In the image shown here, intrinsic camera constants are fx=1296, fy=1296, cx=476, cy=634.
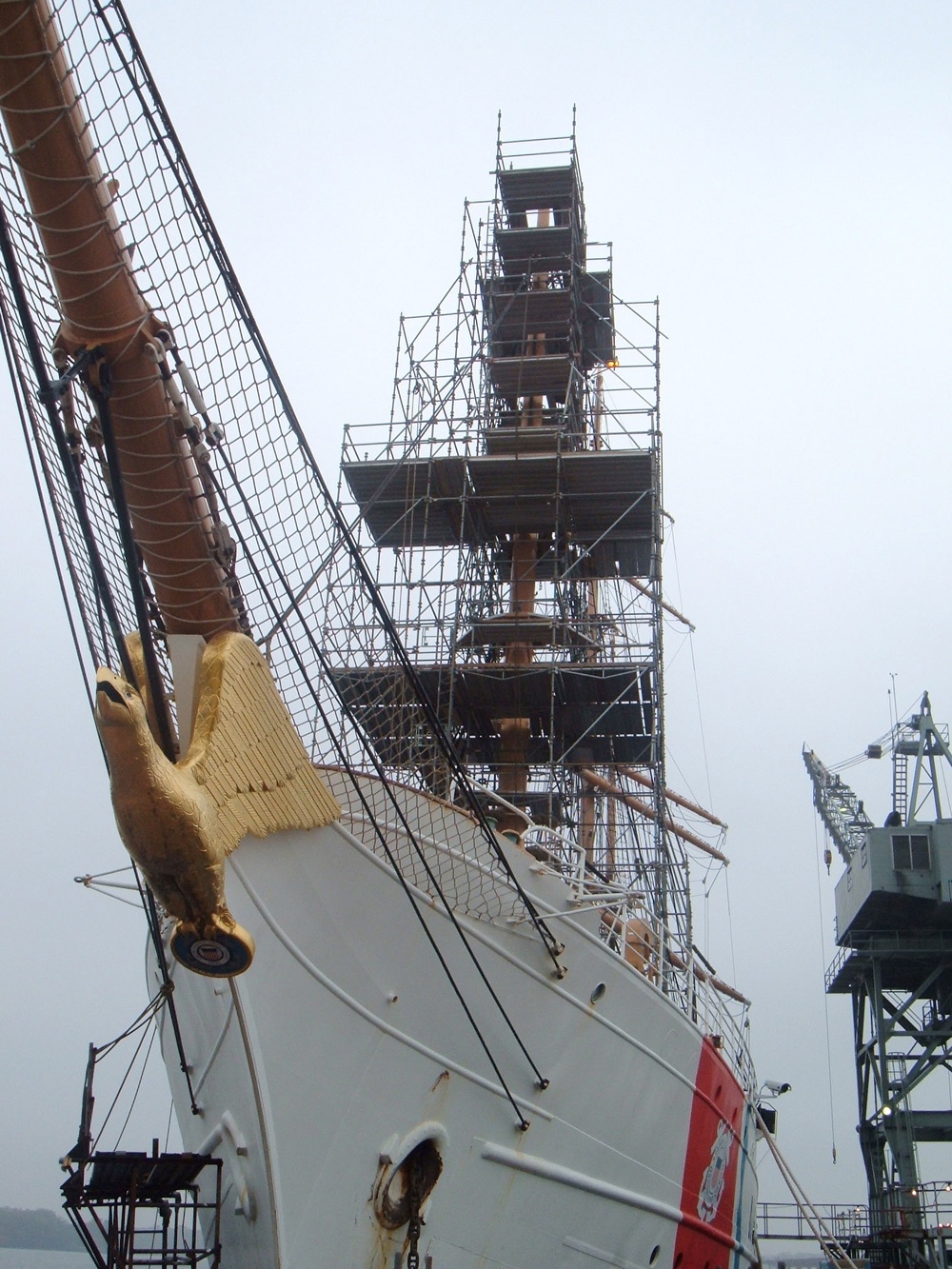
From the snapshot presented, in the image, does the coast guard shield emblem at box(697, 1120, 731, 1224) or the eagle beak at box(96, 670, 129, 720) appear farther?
the coast guard shield emblem at box(697, 1120, 731, 1224)

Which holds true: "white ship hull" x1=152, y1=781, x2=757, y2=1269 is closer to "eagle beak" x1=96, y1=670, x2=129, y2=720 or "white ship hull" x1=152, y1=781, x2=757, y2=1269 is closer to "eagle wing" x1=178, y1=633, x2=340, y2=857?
"eagle wing" x1=178, y1=633, x2=340, y2=857

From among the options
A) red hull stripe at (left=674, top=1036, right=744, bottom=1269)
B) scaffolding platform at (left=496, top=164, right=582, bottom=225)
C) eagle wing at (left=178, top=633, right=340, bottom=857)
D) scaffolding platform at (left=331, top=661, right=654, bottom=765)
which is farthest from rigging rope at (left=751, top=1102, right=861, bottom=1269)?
scaffolding platform at (left=496, top=164, right=582, bottom=225)

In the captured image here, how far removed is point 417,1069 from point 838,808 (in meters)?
30.6

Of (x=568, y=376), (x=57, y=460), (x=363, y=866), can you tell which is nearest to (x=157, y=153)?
(x=57, y=460)

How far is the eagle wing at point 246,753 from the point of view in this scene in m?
7.91

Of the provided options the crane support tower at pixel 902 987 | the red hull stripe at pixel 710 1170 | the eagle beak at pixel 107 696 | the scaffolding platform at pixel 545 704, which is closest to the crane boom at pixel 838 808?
the crane support tower at pixel 902 987

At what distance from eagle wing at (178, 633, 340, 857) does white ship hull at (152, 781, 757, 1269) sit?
0.91 ft

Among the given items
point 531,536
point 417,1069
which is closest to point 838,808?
point 531,536

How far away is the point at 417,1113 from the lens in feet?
32.1

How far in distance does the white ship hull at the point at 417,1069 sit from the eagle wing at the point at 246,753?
0.28 m

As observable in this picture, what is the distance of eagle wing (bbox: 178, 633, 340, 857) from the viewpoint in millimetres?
7914

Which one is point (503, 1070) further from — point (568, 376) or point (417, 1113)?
point (568, 376)

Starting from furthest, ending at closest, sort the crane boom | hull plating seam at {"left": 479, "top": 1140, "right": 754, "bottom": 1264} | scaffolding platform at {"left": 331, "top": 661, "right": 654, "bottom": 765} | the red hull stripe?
the crane boom, scaffolding platform at {"left": 331, "top": 661, "right": 654, "bottom": 765}, the red hull stripe, hull plating seam at {"left": 479, "top": 1140, "right": 754, "bottom": 1264}

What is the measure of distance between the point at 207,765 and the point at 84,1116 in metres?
3.25
